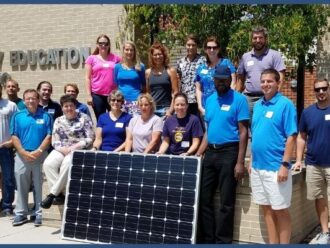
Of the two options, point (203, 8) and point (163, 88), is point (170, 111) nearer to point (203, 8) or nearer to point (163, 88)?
point (163, 88)

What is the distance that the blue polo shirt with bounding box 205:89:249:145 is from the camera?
541 centimetres

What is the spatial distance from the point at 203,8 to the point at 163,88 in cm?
211

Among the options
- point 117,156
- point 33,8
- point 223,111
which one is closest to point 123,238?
point 117,156

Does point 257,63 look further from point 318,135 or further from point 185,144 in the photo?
point 185,144

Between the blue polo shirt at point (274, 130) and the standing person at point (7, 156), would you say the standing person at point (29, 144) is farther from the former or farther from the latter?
the blue polo shirt at point (274, 130)

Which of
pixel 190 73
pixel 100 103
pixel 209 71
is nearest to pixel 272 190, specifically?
pixel 209 71

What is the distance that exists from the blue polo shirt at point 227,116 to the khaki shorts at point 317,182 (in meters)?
1.02

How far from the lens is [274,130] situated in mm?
5074

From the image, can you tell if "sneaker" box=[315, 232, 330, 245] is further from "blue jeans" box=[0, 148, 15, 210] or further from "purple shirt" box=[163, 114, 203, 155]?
"blue jeans" box=[0, 148, 15, 210]

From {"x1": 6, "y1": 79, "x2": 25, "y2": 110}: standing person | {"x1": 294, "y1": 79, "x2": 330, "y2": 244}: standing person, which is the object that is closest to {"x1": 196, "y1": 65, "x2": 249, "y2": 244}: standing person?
{"x1": 294, "y1": 79, "x2": 330, "y2": 244}: standing person

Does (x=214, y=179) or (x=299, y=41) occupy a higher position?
(x=299, y=41)

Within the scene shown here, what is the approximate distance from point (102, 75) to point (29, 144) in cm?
144

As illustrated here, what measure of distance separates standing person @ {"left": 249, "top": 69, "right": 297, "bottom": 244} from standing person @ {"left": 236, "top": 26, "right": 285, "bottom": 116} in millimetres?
758

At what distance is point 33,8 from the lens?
40.2ft
